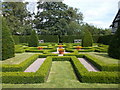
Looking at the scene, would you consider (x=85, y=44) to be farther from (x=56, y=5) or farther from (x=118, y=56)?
(x=56, y=5)

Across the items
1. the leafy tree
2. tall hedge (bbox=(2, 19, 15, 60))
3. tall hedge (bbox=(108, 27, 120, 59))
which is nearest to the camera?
tall hedge (bbox=(108, 27, 120, 59))

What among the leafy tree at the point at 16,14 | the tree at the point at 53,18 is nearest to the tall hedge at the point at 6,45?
the leafy tree at the point at 16,14

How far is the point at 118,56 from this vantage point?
995 cm

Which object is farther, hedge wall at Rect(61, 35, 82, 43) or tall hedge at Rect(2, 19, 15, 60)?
hedge wall at Rect(61, 35, 82, 43)

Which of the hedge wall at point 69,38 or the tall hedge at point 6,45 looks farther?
the hedge wall at point 69,38

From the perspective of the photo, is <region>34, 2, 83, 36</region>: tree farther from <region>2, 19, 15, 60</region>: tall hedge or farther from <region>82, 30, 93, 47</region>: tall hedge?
<region>2, 19, 15, 60</region>: tall hedge

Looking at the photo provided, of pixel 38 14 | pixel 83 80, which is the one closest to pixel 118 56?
pixel 83 80

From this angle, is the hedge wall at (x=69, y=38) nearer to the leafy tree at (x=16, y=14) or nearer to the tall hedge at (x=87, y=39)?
the leafy tree at (x=16, y=14)

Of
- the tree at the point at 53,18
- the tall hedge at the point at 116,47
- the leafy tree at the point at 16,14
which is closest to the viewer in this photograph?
the tall hedge at the point at 116,47

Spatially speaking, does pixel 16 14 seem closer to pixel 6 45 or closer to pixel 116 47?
pixel 6 45

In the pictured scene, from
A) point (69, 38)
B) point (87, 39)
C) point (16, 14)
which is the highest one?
point (16, 14)

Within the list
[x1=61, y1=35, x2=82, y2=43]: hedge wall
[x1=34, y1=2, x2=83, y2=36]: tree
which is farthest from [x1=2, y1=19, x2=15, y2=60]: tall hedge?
[x1=34, y1=2, x2=83, y2=36]: tree

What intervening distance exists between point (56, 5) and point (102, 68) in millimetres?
34813

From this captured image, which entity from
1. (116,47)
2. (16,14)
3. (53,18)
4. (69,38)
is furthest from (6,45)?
(16,14)
